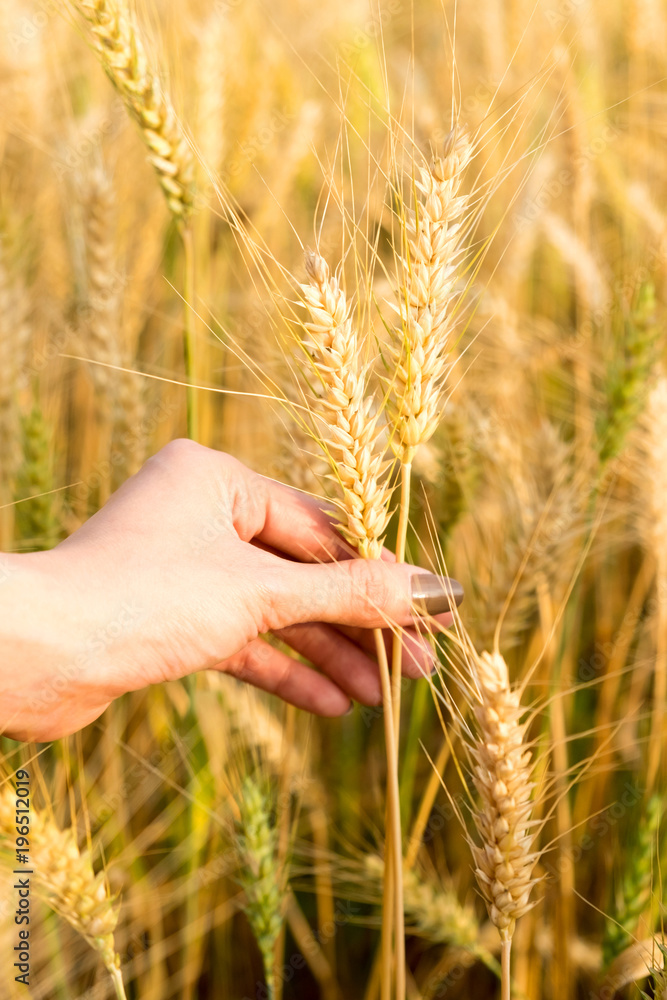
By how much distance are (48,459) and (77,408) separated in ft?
2.39

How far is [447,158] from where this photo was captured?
2.47ft

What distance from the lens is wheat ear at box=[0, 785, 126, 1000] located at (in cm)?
84

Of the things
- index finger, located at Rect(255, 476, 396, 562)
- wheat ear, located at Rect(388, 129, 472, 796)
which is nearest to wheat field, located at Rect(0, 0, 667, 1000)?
wheat ear, located at Rect(388, 129, 472, 796)

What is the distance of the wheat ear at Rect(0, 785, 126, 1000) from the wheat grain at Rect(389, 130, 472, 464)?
2.01 feet

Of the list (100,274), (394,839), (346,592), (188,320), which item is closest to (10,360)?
(100,274)

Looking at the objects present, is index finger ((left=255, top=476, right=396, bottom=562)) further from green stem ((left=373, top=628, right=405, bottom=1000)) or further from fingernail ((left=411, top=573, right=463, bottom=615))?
green stem ((left=373, top=628, right=405, bottom=1000))

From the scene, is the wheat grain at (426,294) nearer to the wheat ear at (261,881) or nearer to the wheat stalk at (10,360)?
the wheat ear at (261,881)

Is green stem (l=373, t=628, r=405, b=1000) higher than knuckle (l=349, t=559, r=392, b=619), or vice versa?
knuckle (l=349, t=559, r=392, b=619)

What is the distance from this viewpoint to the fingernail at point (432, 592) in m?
0.90

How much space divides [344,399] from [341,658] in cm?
54

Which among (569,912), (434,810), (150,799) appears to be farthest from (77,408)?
(569,912)

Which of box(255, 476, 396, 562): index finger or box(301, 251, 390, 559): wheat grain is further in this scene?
box(255, 476, 396, 562): index finger

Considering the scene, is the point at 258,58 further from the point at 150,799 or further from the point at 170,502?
the point at 150,799

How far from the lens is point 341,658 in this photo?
1159 millimetres
